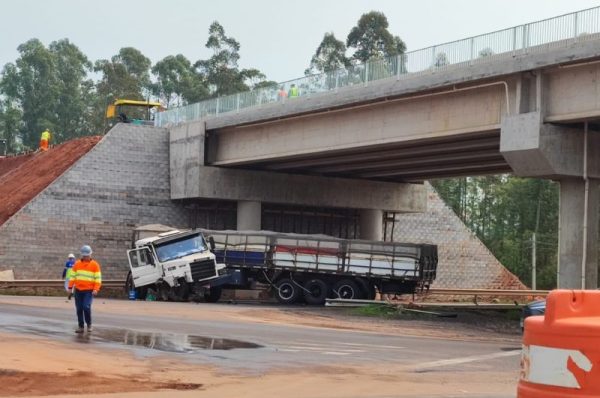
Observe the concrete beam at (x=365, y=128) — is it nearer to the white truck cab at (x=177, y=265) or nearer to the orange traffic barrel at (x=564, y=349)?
the white truck cab at (x=177, y=265)

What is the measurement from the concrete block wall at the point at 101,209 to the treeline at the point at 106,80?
2441 inches

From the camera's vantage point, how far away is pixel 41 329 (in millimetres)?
18953

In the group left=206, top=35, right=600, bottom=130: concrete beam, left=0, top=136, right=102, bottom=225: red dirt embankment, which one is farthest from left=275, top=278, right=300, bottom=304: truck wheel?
left=0, top=136, right=102, bottom=225: red dirt embankment

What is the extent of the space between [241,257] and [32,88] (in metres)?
96.6

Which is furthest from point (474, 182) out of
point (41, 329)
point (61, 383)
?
point (61, 383)

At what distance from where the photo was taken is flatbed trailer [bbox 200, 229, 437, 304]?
38219mm

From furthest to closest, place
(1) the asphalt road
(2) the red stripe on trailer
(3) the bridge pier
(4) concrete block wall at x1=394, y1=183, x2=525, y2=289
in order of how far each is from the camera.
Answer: (4) concrete block wall at x1=394, y1=183, x2=525, y2=289 → (2) the red stripe on trailer → (3) the bridge pier → (1) the asphalt road

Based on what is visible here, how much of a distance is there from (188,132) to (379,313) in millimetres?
20218

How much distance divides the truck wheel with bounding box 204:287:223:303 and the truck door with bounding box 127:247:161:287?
6.57 feet

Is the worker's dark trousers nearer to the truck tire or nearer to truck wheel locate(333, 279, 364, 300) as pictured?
truck wheel locate(333, 279, 364, 300)

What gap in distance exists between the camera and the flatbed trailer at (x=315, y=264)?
125 feet

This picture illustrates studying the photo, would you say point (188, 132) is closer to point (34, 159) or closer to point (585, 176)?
point (34, 159)

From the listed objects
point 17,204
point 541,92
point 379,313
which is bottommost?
point 379,313

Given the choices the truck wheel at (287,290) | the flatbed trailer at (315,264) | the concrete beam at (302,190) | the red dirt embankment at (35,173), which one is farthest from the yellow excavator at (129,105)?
the truck wheel at (287,290)
